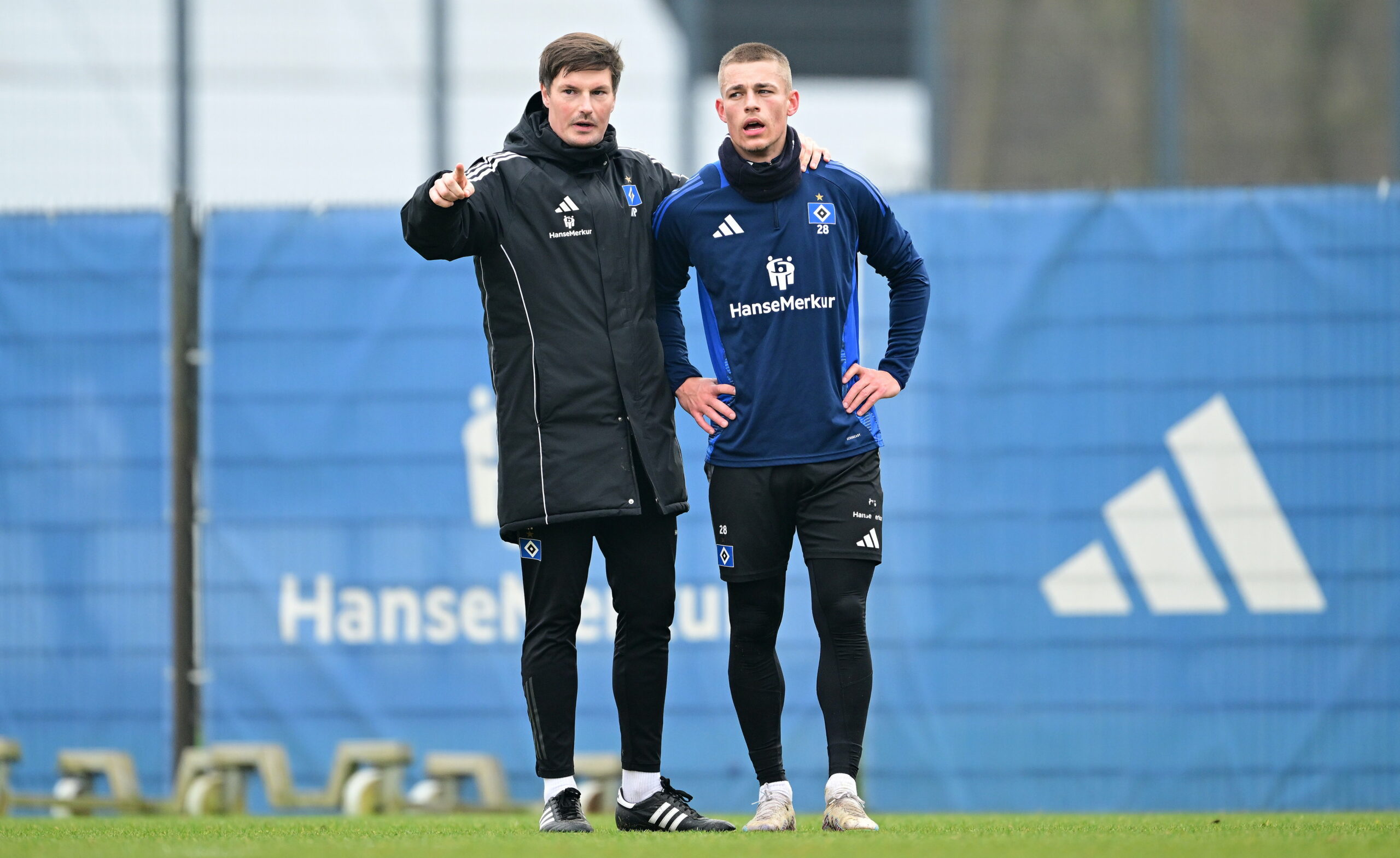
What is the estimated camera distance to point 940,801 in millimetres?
6516

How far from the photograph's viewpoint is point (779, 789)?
4125 millimetres

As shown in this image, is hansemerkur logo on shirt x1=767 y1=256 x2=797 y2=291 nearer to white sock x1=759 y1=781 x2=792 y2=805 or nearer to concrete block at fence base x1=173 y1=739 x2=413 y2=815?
white sock x1=759 y1=781 x2=792 y2=805

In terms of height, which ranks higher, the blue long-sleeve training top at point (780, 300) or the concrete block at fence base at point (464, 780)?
the blue long-sleeve training top at point (780, 300)

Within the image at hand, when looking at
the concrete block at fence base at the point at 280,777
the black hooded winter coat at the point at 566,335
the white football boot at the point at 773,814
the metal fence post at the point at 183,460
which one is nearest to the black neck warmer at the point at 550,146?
the black hooded winter coat at the point at 566,335

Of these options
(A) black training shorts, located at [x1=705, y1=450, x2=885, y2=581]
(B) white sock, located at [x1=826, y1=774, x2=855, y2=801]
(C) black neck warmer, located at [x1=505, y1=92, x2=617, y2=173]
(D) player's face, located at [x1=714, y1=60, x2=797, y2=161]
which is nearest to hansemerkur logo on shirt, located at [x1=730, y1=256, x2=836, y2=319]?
(D) player's face, located at [x1=714, y1=60, x2=797, y2=161]

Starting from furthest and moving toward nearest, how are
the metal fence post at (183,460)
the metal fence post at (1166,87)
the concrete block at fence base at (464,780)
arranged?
the metal fence post at (1166,87), the metal fence post at (183,460), the concrete block at fence base at (464,780)

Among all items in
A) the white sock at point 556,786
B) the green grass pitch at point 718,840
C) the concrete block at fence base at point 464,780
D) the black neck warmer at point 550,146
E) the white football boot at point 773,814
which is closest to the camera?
the green grass pitch at point 718,840

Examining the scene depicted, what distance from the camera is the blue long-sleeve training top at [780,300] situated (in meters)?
4.11

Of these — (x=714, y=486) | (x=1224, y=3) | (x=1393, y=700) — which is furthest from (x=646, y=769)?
(x=1224, y=3)

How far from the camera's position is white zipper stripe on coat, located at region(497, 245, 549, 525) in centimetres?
412

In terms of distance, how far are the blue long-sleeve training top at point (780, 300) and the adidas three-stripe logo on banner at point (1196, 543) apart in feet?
8.46

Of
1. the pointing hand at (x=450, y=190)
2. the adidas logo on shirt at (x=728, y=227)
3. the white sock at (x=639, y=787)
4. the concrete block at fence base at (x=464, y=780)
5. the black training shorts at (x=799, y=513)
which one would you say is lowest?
the concrete block at fence base at (x=464, y=780)

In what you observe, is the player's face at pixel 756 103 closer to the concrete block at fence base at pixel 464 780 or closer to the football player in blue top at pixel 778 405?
the football player in blue top at pixel 778 405

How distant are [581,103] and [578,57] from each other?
113 millimetres
